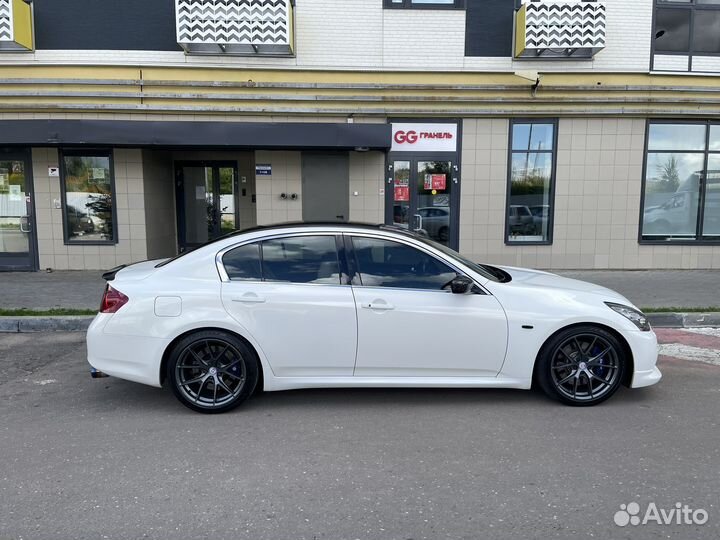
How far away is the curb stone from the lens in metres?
7.72

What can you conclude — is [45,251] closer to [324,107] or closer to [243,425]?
[324,107]

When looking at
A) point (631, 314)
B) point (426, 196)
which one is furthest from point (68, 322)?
point (426, 196)

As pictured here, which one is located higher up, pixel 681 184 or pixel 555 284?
pixel 681 184

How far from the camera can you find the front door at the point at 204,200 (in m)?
13.3

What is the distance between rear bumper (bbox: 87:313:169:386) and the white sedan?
10 mm

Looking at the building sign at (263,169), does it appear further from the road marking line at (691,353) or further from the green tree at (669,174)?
the green tree at (669,174)

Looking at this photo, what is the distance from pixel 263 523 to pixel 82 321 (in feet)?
18.5

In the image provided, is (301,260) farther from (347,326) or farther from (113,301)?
(113,301)

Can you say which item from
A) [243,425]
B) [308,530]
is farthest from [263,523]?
[243,425]

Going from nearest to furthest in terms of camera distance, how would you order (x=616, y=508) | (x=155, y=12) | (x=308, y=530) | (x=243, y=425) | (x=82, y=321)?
(x=308, y=530), (x=616, y=508), (x=243, y=425), (x=82, y=321), (x=155, y=12)

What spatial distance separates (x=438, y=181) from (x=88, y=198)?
7043mm

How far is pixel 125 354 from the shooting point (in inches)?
187

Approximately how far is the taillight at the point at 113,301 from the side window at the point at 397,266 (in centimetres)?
196

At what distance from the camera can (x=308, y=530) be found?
3129mm
